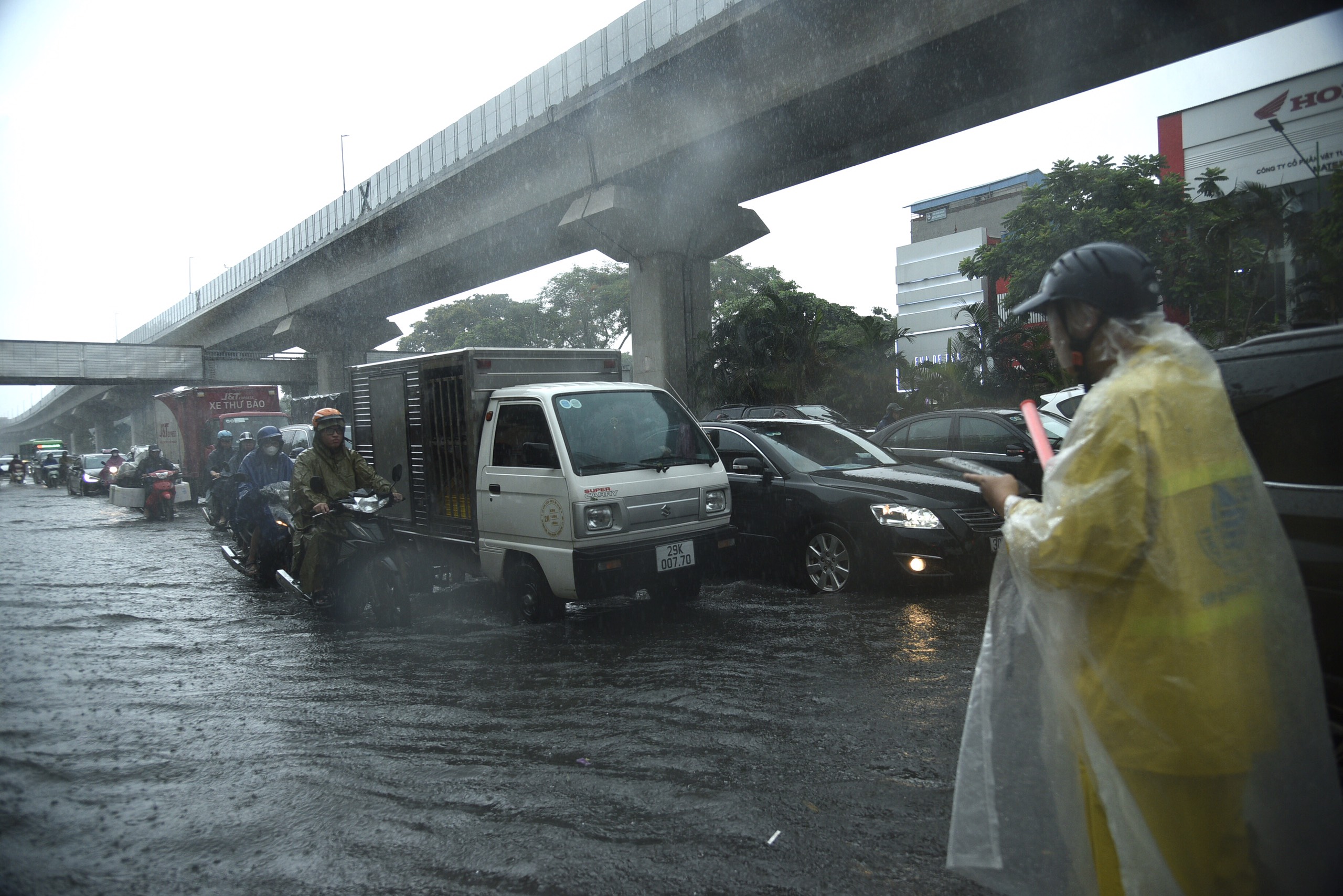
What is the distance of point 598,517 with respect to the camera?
6.53m

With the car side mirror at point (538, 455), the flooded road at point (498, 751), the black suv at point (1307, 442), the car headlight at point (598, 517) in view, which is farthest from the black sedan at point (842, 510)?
the black suv at point (1307, 442)

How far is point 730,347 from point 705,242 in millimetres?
2849

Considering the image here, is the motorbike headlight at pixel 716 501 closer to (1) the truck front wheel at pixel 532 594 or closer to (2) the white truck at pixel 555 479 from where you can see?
(2) the white truck at pixel 555 479

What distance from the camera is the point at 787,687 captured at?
511 centimetres

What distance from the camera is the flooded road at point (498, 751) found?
312cm

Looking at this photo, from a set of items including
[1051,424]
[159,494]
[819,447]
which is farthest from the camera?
[159,494]

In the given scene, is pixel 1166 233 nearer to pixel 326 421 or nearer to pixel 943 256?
pixel 326 421

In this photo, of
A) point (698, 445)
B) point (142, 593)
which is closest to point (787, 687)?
point (698, 445)

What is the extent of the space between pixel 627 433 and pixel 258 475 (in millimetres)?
4858

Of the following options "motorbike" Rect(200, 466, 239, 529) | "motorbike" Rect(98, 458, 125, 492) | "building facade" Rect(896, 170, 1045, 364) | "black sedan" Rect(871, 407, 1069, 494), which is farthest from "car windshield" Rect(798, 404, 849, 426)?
"building facade" Rect(896, 170, 1045, 364)

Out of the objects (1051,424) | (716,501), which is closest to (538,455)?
(716,501)

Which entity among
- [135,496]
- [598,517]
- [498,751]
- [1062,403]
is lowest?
[498,751]

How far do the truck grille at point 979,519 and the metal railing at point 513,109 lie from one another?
11678 millimetres

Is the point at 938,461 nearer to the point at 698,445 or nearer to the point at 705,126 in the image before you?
the point at 698,445
